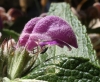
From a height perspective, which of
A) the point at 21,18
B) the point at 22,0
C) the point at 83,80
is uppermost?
the point at 22,0

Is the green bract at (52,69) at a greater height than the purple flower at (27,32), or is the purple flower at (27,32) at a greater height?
the purple flower at (27,32)

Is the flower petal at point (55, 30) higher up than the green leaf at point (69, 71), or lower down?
higher up

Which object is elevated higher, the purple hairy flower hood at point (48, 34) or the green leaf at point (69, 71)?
the purple hairy flower hood at point (48, 34)

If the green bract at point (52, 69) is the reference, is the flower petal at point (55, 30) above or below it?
above

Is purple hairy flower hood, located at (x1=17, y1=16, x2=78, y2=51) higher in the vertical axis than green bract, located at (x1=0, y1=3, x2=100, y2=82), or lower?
higher

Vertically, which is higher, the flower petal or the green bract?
the flower petal

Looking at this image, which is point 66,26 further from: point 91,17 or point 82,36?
point 91,17

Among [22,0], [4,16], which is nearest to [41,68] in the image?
[4,16]

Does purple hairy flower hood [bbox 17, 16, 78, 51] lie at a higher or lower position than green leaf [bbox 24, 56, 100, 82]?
higher
